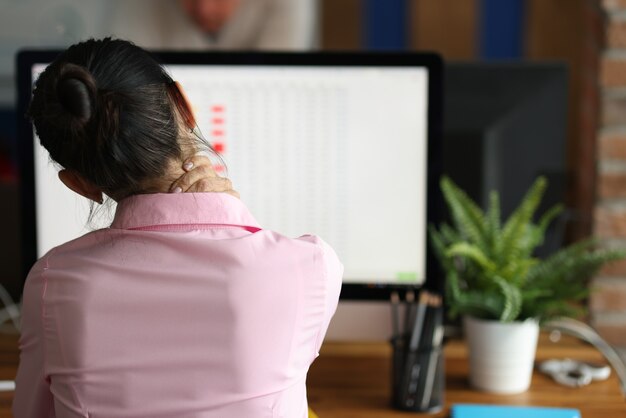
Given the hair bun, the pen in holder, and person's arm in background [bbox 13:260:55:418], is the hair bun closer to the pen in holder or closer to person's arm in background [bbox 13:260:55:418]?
person's arm in background [bbox 13:260:55:418]

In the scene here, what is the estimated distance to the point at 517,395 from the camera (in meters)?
1.02

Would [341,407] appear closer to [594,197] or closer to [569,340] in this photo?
[569,340]

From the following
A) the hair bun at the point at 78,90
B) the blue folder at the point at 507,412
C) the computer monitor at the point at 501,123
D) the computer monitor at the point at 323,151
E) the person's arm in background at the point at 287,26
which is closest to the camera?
the hair bun at the point at 78,90

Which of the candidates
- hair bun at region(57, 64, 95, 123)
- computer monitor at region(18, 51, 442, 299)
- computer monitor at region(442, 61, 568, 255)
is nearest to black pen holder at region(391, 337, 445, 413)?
computer monitor at region(18, 51, 442, 299)

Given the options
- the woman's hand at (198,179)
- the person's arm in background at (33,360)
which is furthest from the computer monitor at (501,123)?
the person's arm in background at (33,360)

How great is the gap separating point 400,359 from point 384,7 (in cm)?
302

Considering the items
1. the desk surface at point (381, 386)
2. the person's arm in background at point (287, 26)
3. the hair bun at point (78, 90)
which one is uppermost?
the person's arm in background at point (287, 26)

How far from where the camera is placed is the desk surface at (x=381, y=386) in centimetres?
98

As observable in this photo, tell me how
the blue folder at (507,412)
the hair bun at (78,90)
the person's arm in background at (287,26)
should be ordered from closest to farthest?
the hair bun at (78,90) → the blue folder at (507,412) → the person's arm in background at (287,26)

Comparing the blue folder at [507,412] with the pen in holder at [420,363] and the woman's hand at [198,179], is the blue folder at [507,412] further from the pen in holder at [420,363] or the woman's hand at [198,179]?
the woman's hand at [198,179]

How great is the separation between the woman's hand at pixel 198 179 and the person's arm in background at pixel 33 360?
0.46 ft

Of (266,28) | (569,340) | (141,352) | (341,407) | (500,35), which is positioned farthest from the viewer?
(500,35)

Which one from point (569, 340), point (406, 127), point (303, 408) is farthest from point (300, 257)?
point (569, 340)

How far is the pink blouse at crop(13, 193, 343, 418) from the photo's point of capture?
696mm
